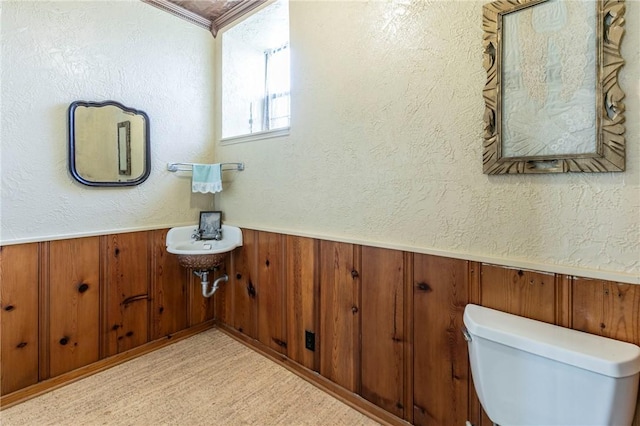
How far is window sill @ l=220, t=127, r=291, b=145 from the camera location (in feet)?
6.59

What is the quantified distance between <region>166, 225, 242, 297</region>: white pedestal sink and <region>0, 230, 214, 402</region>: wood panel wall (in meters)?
0.11

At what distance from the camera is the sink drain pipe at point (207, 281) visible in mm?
2345

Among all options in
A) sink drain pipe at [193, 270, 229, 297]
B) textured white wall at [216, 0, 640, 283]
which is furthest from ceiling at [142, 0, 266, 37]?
sink drain pipe at [193, 270, 229, 297]

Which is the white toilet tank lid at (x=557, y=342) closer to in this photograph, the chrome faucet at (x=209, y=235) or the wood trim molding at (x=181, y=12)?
the chrome faucet at (x=209, y=235)

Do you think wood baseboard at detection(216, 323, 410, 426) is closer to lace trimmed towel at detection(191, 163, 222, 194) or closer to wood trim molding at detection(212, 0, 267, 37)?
lace trimmed towel at detection(191, 163, 222, 194)

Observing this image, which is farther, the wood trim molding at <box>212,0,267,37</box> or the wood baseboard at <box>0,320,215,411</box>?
the wood trim molding at <box>212,0,267,37</box>

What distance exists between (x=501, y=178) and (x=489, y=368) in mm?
716

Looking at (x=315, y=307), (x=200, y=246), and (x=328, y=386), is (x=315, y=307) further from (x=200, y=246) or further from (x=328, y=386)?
(x=200, y=246)

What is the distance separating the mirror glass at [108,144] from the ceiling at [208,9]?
830 millimetres

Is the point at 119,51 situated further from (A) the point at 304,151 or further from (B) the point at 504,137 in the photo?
(B) the point at 504,137

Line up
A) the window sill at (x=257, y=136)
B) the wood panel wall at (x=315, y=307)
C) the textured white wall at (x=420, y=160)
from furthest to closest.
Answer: the window sill at (x=257, y=136) < the wood panel wall at (x=315, y=307) < the textured white wall at (x=420, y=160)

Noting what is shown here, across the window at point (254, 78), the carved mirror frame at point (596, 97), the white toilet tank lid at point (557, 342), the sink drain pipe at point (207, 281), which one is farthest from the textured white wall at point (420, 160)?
the sink drain pipe at point (207, 281)

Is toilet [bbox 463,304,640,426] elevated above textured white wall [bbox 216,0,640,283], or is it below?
below

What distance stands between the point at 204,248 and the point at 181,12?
179 cm
